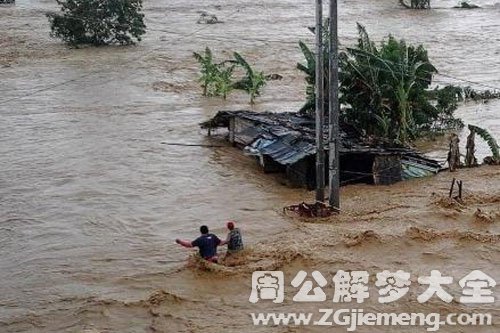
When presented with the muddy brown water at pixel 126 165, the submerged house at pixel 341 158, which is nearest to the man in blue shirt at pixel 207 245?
the muddy brown water at pixel 126 165

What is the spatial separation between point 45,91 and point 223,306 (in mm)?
17491

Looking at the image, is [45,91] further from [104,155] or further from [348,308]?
Result: [348,308]

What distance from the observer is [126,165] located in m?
16.5

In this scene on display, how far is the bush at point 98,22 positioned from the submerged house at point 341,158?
18132 mm

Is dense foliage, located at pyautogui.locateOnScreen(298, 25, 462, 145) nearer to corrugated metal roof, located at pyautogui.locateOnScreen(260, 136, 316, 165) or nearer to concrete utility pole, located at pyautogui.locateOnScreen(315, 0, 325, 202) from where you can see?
corrugated metal roof, located at pyautogui.locateOnScreen(260, 136, 316, 165)

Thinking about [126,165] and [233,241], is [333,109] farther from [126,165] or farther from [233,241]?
[126,165]

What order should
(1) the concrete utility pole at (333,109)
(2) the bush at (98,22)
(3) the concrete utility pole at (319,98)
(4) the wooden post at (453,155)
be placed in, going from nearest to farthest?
(1) the concrete utility pole at (333,109)
(3) the concrete utility pole at (319,98)
(4) the wooden post at (453,155)
(2) the bush at (98,22)

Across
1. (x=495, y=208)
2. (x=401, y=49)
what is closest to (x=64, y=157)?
(x=401, y=49)

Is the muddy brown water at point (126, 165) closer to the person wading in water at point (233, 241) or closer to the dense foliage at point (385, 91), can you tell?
the person wading in water at point (233, 241)

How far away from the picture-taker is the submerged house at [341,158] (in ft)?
47.1

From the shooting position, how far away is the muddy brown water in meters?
10.0

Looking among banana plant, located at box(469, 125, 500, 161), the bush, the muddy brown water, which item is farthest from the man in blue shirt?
the bush

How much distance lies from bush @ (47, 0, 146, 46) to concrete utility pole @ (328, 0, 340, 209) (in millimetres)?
21893

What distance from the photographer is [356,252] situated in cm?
1081
